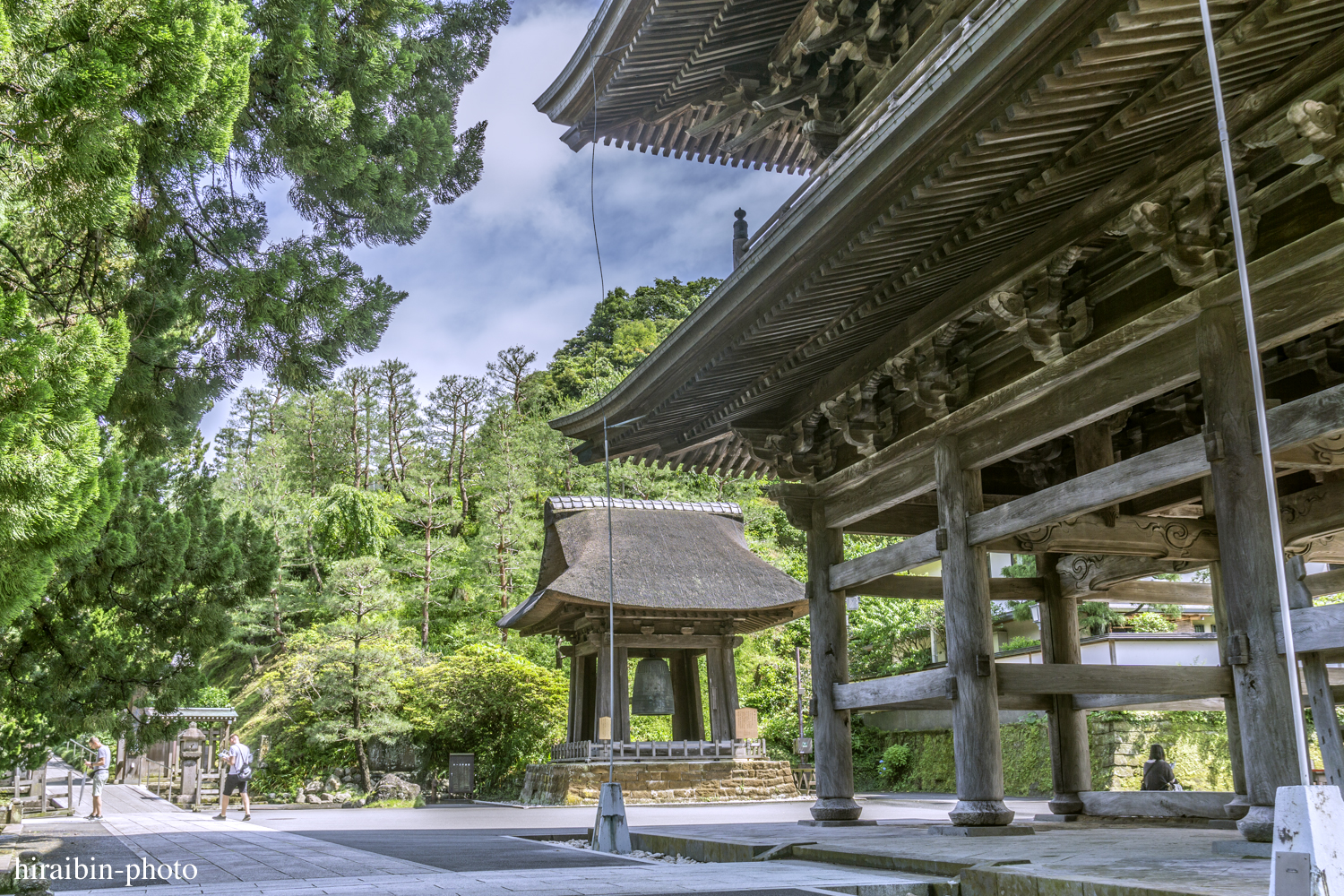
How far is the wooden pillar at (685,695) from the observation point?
18.7 meters

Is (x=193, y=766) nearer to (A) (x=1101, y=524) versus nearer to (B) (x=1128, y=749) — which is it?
(B) (x=1128, y=749)

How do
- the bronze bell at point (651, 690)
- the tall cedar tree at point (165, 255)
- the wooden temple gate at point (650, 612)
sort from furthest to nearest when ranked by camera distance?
the wooden temple gate at point (650, 612) < the bronze bell at point (651, 690) < the tall cedar tree at point (165, 255)

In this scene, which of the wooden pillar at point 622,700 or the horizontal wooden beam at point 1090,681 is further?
the wooden pillar at point 622,700

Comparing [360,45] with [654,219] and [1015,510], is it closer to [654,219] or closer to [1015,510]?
[1015,510]

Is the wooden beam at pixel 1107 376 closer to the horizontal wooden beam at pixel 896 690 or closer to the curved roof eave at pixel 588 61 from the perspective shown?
the horizontal wooden beam at pixel 896 690

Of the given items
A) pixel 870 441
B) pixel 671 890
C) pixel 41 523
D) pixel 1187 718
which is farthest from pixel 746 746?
pixel 41 523

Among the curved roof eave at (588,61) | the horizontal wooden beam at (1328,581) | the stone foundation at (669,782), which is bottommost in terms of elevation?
the stone foundation at (669,782)

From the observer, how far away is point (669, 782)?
17.1 metres

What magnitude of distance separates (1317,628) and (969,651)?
2242 mm

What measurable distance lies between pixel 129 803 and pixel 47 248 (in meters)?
16.5

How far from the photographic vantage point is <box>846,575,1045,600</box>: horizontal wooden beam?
8359 millimetres

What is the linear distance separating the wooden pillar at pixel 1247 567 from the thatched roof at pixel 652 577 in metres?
12.4

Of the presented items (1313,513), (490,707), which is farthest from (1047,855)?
(490,707)

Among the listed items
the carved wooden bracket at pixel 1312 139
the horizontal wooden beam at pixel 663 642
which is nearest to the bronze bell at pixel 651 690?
the horizontal wooden beam at pixel 663 642
